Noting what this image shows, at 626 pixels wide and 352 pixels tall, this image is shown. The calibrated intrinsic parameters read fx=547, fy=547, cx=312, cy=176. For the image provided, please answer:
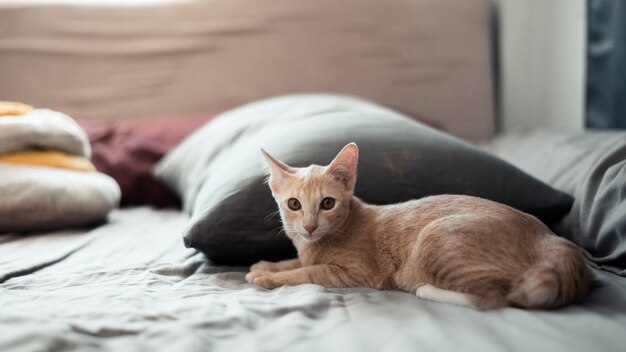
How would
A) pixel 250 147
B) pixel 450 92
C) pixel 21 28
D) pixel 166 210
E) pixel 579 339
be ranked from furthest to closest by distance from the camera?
pixel 450 92 → pixel 21 28 → pixel 166 210 → pixel 250 147 → pixel 579 339

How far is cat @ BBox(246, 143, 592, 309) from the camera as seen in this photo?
994 millimetres

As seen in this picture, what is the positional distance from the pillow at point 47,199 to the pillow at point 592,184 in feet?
4.44

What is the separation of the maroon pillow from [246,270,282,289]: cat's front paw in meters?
0.98

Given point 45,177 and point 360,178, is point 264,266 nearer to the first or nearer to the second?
point 360,178

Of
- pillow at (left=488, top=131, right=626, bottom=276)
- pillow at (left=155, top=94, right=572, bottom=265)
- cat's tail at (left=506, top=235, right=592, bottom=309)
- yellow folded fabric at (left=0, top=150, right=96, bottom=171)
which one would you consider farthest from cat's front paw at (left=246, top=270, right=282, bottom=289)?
yellow folded fabric at (left=0, top=150, right=96, bottom=171)

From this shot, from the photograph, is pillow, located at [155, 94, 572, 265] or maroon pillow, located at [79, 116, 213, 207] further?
maroon pillow, located at [79, 116, 213, 207]

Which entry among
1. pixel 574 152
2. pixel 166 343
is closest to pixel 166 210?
pixel 166 343

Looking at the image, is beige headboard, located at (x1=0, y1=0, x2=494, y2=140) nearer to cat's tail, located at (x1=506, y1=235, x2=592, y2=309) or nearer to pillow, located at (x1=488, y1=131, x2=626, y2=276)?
pillow, located at (x1=488, y1=131, x2=626, y2=276)

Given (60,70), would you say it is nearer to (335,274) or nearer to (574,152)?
(335,274)

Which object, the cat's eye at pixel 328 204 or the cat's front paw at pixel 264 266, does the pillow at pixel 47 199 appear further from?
the cat's eye at pixel 328 204

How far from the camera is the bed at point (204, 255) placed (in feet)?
2.82

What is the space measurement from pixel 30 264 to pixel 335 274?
0.72m

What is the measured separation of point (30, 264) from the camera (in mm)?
1282

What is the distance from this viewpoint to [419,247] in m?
1.12
